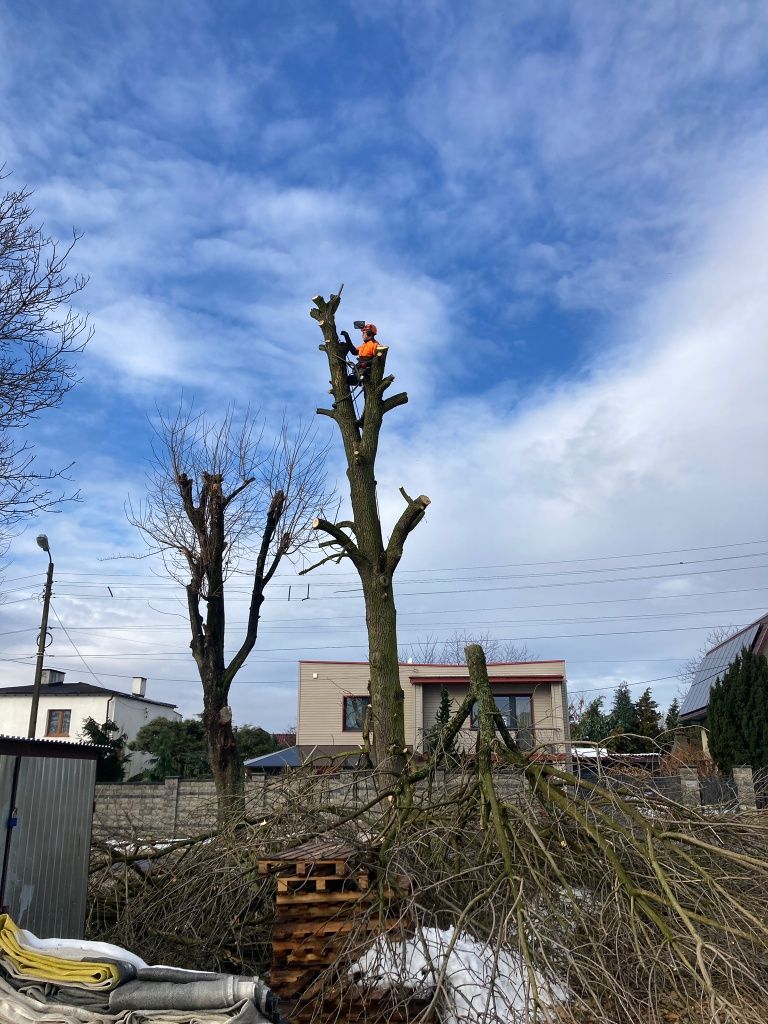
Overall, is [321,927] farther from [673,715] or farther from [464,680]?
[673,715]

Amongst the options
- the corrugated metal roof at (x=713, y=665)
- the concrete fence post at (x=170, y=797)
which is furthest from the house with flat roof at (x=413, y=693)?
the concrete fence post at (x=170, y=797)

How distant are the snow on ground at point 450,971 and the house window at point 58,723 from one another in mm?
34106

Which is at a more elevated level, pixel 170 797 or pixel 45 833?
pixel 45 833

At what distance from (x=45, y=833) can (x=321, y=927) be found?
7.26ft

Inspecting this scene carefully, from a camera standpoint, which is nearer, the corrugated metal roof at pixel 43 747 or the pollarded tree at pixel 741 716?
the corrugated metal roof at pixel 43 747

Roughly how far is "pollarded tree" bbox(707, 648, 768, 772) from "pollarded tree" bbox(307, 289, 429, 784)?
11.6 meters

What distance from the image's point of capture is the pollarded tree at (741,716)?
17.2 meters

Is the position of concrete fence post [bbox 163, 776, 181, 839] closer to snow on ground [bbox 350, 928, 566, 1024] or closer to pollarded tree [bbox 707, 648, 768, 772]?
pollarded tree [bbox 707, 648, 768, 772]

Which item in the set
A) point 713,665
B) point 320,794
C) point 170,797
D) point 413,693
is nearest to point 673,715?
point 713,665

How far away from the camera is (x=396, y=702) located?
7.91 metres

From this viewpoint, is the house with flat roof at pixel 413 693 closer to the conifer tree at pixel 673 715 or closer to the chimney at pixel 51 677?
the conifer tree at pixel 673 715

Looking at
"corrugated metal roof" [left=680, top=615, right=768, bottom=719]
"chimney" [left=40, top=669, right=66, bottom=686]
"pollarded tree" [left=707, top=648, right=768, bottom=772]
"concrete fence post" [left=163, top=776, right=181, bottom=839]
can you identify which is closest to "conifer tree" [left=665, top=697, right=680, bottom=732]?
"corrugated metal roof" [left=680, top=615, right=768, bottom=719]

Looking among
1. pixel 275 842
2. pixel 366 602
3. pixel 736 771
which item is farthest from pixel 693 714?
pixel 275 842

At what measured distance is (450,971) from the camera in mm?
4789
